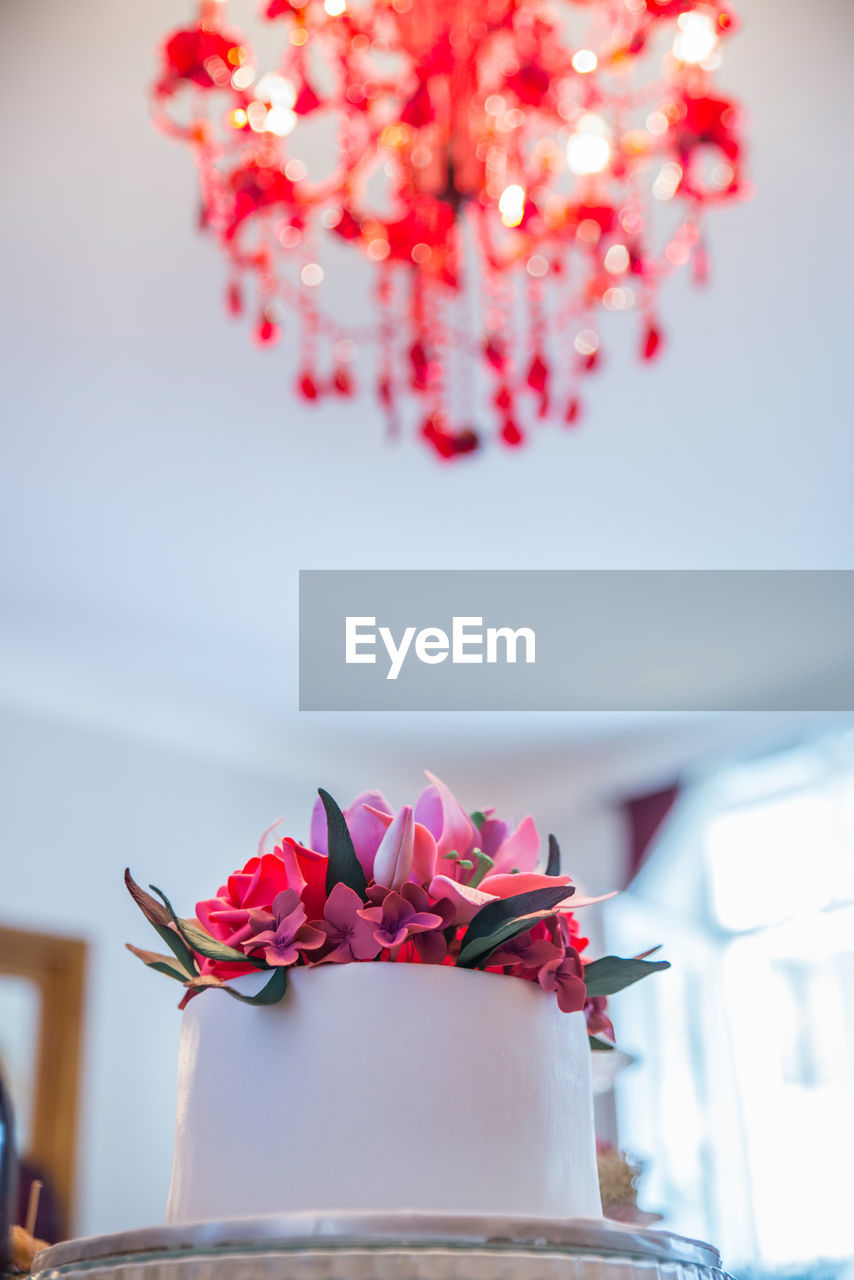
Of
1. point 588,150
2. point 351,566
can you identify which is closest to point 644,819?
point 351,566

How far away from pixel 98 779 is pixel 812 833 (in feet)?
7.77

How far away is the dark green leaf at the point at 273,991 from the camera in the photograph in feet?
2.29

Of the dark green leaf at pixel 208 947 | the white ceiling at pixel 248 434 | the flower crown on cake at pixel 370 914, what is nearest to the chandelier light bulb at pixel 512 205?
the white ceiling at pixel 248 434

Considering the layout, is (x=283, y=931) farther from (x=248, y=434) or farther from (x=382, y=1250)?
(x=248, y=434)

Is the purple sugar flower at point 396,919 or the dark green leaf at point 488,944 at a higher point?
the purple sugar flower at point 396,919

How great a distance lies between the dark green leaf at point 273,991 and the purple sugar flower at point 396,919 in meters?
0.06

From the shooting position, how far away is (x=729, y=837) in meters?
4.33

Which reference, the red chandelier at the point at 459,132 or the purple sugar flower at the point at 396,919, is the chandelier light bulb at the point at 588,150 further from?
the purple sugar flower at the point at 396,919

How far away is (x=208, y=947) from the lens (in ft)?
2.31

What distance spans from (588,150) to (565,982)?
1223 millimetres

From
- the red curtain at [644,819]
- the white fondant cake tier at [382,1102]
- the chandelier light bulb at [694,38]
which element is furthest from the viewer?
the red curtain at [644,819]

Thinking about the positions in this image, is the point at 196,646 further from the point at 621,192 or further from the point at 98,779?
the point at 621,192

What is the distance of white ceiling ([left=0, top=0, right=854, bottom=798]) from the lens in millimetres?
2045

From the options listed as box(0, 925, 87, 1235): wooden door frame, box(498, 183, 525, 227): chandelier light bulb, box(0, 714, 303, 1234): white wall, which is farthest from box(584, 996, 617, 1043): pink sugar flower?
box(0, 714, 303, 1234): white wall
